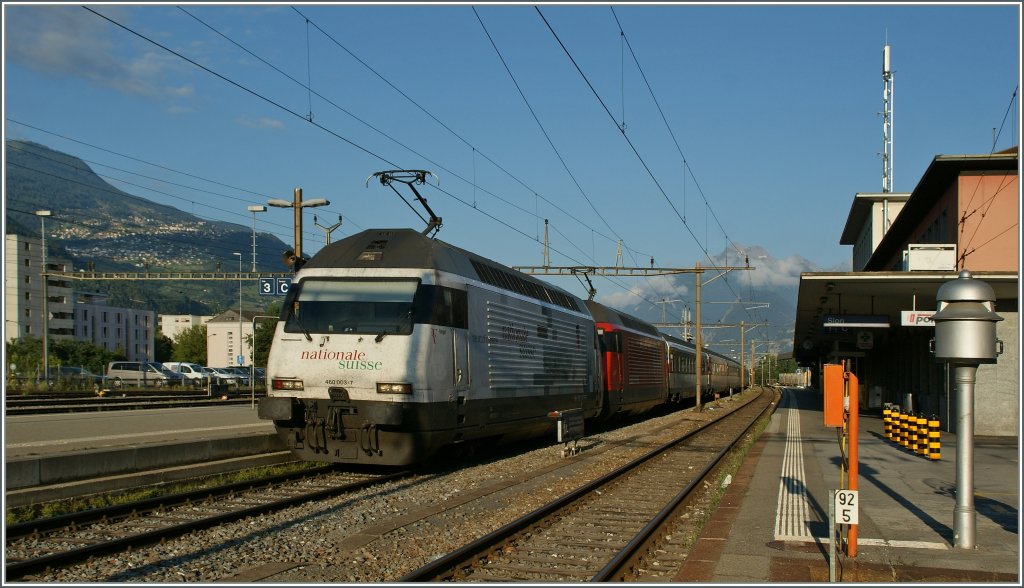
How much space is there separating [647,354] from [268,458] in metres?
20.4

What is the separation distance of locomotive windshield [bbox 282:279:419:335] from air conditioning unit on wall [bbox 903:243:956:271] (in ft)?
70.0

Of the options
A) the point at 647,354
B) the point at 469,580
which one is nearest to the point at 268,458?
the point at 469,580

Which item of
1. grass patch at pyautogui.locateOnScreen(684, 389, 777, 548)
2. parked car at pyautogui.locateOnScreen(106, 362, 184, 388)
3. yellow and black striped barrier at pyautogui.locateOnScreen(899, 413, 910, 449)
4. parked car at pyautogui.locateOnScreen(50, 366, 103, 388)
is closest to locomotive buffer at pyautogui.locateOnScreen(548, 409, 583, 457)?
grass patch at pyautogui.locateOnScreen(684, 389, 777, 548)

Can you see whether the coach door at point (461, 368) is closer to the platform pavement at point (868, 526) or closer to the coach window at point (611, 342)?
the platform pavement at point (868, 526)

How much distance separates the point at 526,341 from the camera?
1827 cm

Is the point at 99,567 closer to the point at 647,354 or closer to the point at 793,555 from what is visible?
the point at 793,555

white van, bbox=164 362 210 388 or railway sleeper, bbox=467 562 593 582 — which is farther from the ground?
railway sleeper, bbox=467 562 593 582

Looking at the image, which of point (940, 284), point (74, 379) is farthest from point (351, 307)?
point (74, 379)

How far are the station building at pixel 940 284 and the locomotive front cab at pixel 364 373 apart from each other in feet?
39.3

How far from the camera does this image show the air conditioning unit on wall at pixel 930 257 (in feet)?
97.8

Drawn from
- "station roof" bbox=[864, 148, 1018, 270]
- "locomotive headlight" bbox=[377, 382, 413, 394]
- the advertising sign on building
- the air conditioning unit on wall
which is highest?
"station roof" bbox=[864, 148, 1018, 270]

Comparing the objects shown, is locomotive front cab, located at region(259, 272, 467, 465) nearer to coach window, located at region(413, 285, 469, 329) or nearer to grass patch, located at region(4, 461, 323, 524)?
coach window, located at region(413, 285, 469, 329)

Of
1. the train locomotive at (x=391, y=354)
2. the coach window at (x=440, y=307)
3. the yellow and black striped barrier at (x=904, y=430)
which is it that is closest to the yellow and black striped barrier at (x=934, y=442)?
the yellow and black striped barrier at (x=904, y=430)

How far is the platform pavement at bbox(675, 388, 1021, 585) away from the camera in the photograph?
26.8ft
